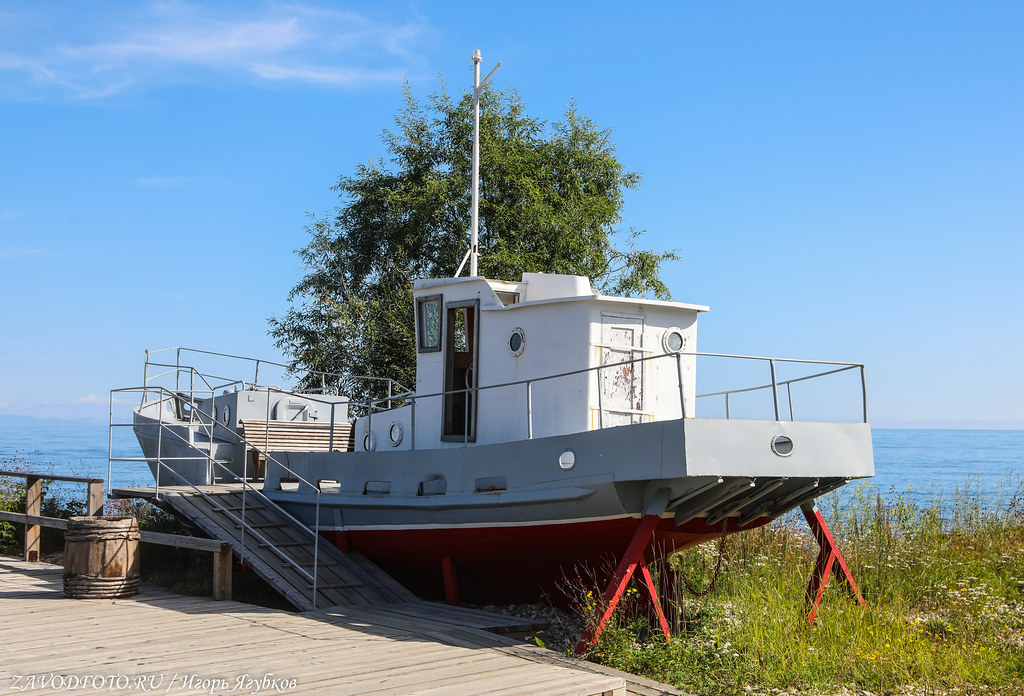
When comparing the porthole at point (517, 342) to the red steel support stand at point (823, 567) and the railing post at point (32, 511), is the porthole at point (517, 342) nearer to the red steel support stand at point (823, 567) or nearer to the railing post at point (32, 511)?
the red steel support stand at point (823, 567)

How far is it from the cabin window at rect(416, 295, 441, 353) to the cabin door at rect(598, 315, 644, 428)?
7.15ft

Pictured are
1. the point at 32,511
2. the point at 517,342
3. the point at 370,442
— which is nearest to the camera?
the point at 517,342

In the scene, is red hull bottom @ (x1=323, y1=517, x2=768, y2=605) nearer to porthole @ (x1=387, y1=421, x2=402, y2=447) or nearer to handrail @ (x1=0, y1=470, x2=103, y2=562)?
porthole @ (x1=387, y1=421, x2=402, y2=447)

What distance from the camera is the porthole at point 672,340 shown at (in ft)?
31.4

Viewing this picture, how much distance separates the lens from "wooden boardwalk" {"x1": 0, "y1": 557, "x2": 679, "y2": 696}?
6305 millimetres

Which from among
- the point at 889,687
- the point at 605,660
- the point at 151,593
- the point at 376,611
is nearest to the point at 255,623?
the point at 376,611

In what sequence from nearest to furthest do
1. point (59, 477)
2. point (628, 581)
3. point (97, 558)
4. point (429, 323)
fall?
1. point (628, 581)
2. point (97, 558)
3. point (429, 323)
4. point (59, 477)

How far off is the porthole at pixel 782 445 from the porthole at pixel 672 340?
1.82 m

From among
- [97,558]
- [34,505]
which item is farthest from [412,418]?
[34,505]

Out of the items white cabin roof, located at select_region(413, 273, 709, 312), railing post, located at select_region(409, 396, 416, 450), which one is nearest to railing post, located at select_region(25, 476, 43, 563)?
railing post, located at select_region(409, 396, 416, 450)

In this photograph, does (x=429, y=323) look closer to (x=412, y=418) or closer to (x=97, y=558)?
(x=412, y=418)

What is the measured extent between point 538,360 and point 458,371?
53.1 inches

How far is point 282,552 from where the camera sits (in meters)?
10.3

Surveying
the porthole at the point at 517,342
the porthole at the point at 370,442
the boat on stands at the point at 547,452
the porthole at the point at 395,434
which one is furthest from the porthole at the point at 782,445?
the porthole at the point at 370,442
